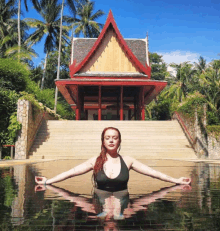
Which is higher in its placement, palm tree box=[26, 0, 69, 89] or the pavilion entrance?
palm tree box=[26, 0, 69, 89]

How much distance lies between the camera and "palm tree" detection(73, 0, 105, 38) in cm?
4103

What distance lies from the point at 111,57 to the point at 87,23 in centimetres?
2239

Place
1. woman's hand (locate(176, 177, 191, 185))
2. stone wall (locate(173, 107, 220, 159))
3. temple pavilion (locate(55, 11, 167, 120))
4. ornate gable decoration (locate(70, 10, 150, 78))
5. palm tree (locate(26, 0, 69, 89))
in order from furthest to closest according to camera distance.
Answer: palm tree (locate(26, 0, 69, 89)), ornate gable decoration (locate(70, 10, 150, 78)), temple pavilion (locate(55, 11, 167, 120)), stone wall (locate(173, 107, 220, 159)), woman's hand (locate(176, 177, 191, 185))

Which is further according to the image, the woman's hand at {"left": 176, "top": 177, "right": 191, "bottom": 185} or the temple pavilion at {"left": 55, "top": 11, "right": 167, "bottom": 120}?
the temple pavilion at {"left": 55, "top": 11, "right": 167, "bottom": 120}

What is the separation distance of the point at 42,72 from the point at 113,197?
32753 millimetres

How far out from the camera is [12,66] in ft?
59.0

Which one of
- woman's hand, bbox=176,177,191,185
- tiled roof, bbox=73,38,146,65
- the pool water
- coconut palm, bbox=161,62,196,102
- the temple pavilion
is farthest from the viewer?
coconut palm, bbox=161,62,196,102

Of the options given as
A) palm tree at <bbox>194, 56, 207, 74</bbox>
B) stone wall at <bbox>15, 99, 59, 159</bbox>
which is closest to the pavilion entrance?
stone wall at <bbox>15, 99, 59, 159</bbox>

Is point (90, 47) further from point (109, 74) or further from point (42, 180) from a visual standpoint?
point (42, 180)

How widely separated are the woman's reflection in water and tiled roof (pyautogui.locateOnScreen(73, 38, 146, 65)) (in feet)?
69.0

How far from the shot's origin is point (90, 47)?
24.3 m

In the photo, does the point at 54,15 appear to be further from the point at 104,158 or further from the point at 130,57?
the point at 104,158

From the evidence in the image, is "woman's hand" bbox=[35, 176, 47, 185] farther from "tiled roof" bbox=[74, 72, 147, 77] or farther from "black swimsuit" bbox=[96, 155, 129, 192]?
"tiled roof" bbox=[74, 72, 147, 77]

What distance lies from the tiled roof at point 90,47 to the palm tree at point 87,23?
1719 centimetres
